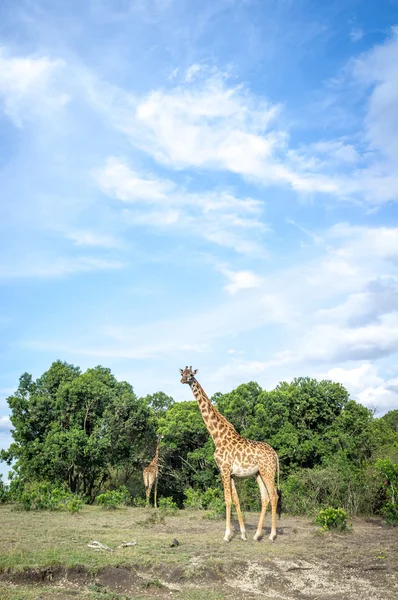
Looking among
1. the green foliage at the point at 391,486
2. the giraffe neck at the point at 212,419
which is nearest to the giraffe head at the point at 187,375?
the giraffe neck at the point at 212,419

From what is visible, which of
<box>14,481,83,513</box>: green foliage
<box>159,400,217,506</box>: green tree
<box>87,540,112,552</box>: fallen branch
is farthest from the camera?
<box>159,400,217,506</box>: green tree

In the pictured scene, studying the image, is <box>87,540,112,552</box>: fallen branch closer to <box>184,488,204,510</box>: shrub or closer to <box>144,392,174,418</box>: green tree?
<box>184,488,204,510</box>: shrub

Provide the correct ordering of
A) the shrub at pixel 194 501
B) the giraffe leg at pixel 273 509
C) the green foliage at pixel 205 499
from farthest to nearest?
the shrub at pixel 194 501 < the green foliage at pixel 205 499 < the giraffe leg at pixel 273 509

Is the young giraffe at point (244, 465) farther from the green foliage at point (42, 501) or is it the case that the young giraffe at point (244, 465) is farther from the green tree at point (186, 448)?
the green tree at point (186, 448)

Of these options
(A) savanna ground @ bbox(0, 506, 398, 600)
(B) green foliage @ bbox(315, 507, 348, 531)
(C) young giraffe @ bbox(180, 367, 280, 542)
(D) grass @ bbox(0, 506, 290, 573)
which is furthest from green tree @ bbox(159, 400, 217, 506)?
→ (A) savanna ground @ bbox(0, 506, 398, 600)

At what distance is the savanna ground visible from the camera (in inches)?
345

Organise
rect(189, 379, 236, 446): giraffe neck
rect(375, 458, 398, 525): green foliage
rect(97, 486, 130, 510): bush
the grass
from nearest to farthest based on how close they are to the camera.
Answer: the grass < rect(189, 379, 236, 446): giraffe neck < rect(375, 458, 398, 525): green foliage < rect(97, 486, 130, 510): bush

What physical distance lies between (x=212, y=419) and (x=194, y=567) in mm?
5320

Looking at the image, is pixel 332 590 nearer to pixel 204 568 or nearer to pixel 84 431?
pixel 204 568

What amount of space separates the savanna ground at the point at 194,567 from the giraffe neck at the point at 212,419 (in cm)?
264

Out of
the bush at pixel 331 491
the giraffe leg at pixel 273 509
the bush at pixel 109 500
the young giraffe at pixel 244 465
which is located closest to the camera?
the giraffe leg at pixel 273 509

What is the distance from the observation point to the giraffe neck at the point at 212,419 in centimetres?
1434

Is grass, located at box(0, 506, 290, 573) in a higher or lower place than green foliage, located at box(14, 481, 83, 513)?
lower

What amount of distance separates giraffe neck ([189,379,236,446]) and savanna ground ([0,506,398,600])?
2637mm
